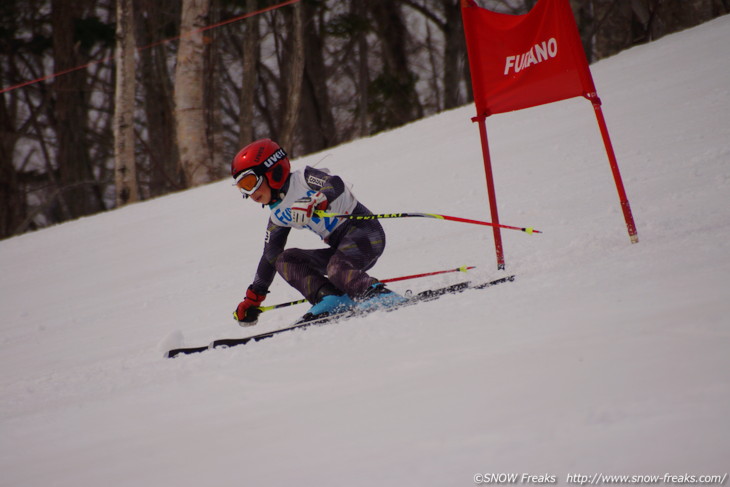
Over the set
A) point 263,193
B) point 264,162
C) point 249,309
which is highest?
point 264,162

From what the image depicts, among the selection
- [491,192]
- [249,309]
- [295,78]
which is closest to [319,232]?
[249,309]

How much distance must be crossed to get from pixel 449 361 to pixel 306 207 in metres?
1.58

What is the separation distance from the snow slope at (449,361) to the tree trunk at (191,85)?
239 inches

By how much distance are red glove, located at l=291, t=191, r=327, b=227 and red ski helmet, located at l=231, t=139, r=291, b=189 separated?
1.10 feet

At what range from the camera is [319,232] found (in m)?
4.28

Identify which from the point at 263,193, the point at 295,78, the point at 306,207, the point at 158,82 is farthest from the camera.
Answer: the point at 158,82

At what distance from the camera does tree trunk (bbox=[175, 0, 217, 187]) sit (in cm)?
1280

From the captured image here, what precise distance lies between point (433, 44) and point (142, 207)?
71.1ft

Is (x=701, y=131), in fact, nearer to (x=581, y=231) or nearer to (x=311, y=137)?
(x=581, y=231)

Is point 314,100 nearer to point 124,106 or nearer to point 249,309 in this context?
point 124,106

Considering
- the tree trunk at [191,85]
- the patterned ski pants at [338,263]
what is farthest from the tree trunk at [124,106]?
the patterned ski pants at [338,263]

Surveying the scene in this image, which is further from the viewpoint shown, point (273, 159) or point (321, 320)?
point (273, 159)

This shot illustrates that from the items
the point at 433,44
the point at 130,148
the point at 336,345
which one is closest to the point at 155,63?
the point at 130,148

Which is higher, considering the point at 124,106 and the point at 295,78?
the point at 295,78
